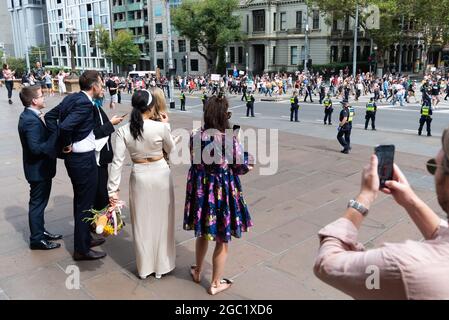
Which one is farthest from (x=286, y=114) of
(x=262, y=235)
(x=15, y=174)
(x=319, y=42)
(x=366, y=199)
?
(x=319, y=42)

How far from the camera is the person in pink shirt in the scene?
4.67 feet

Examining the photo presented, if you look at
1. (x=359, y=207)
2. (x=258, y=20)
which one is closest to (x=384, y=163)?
(x=359, y=207)

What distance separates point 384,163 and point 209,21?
172 ft

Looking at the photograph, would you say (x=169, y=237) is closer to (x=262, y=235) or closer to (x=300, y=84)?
(x=262, y=235)

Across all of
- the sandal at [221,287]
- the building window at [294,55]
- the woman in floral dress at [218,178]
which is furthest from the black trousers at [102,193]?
the building window at [294,55]

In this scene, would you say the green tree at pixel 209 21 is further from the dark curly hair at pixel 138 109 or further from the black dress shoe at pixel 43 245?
the dark curly hair at pixel 138 109

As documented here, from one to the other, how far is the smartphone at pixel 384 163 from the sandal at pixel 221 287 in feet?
7.61

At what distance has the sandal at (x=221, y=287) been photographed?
12.3 feet

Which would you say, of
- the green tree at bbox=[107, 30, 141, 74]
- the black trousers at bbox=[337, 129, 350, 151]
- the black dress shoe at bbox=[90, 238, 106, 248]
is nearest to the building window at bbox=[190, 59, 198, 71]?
the green tree at bbox=[107, 30, 141, 74]

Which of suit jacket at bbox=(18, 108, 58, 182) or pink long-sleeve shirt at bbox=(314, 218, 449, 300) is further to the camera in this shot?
suit jacket at bbox=(18, 108, 58, 182)

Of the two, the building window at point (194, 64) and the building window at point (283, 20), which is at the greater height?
the building window at point (283, 20)

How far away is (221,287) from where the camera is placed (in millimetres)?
3787

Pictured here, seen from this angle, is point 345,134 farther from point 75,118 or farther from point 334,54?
point 334,54

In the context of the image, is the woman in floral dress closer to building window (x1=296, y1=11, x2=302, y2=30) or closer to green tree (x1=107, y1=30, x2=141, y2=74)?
building window (x1=296, y1=11, x2=302, y2=30)
